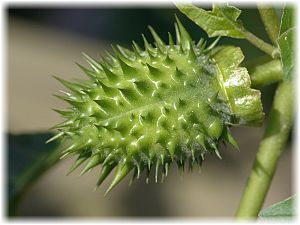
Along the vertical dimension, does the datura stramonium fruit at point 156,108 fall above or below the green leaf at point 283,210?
above

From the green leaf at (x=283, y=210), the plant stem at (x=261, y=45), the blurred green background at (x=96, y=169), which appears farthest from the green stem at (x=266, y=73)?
the blurred green background at (x=96, y=169)

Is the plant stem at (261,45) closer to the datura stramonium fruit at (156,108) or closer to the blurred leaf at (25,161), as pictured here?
the datura stramonium fruit at (156,108)

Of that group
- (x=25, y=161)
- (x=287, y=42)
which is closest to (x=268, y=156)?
(x=287, y=42)

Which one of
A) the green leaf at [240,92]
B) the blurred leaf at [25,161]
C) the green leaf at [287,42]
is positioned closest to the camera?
the green leaf at [287,42]

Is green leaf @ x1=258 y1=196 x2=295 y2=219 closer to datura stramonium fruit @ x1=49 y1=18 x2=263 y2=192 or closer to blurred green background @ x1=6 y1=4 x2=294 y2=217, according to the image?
datura stramonium fruit @ x1=49 y1=18 x2=263 y2=192

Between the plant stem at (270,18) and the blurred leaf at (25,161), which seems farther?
the blurred leaf at (25,161)

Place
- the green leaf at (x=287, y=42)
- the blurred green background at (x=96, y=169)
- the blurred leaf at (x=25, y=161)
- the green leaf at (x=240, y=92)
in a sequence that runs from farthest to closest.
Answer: the blurred green background at (x=96, y=169)
the blurred leaf at (x=25, y=161)
the green leaf at (x=240, y=92)
the green leaf at (x=287, y=42)

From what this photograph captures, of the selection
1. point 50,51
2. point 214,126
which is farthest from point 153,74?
point 50,51

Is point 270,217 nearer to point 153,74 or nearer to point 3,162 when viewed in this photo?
point 153,74
